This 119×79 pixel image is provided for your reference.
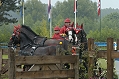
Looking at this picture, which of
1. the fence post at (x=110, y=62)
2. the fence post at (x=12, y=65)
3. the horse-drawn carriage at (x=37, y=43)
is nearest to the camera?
the fence post at (x=12, y=65)

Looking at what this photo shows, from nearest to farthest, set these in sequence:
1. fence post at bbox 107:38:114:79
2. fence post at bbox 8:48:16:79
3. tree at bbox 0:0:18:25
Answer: fence post at bbox 8:48:16:79 → fence post at bbox 107:38:114:79 → tree at bbox 0:0:18:25

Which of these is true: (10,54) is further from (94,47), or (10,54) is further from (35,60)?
(94,47)

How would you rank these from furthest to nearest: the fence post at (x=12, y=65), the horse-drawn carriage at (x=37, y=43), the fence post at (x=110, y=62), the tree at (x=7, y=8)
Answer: the tree at (x=7, y=8) → the horse-drawn carriage at (x=37, y=43) → the fence post at (x=110, y=62) → the fence post at (x=12, y=65)

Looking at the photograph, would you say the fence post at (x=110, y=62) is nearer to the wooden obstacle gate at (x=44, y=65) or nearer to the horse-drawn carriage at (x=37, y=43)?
the wooden obstacle gate at (x=44, y=65)

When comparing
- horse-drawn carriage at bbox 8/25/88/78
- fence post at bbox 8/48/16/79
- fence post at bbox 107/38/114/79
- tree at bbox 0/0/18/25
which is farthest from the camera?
tree at bbox 0/0/18/25

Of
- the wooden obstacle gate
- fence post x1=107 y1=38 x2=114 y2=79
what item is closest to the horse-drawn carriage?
fence post x1=107 y1=38 x2=114 y2=79

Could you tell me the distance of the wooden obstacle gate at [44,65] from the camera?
25.9 ft

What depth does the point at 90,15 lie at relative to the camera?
12475 cm

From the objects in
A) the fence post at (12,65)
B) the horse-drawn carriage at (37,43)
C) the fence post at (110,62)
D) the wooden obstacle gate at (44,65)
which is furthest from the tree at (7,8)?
the fence post at (12,65)

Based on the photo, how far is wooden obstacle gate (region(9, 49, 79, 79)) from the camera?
790 cm

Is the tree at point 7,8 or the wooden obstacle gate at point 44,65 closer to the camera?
the wooden obstacle gate at point 44,65

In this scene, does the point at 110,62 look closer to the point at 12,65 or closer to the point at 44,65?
the point at 44,65

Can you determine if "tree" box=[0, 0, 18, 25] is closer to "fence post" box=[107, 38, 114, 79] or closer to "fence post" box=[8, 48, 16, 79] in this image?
"fence post" box=[107, 38, 114, 79]

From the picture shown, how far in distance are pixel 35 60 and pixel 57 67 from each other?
794 millimetres
